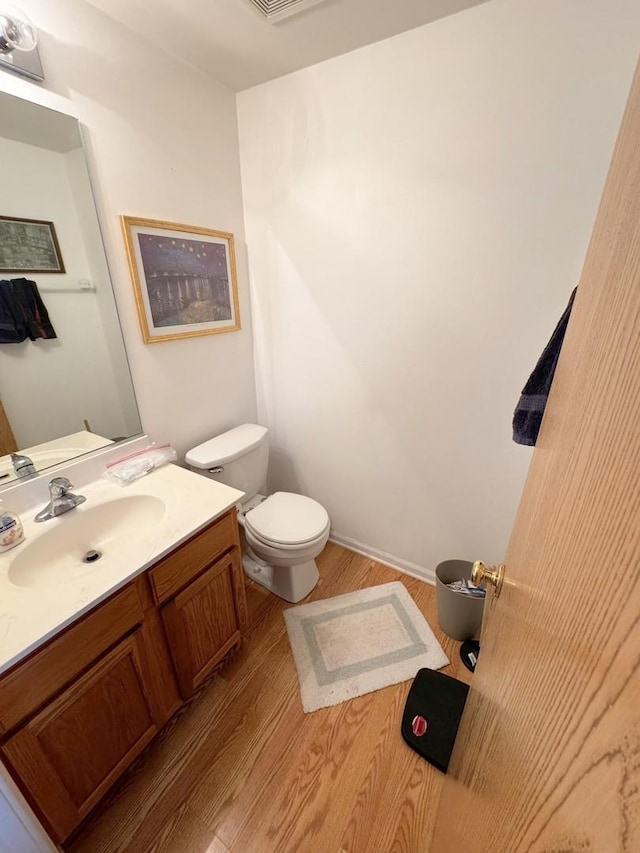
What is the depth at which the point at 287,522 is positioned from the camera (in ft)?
5.20

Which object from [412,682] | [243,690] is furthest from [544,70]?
[243,690]

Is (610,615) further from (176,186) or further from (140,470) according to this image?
(176,186)

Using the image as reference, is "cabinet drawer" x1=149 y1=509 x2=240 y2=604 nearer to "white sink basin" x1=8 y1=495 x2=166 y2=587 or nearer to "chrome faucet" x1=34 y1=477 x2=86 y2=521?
"white sink basin" x1=8 y1=495 x2=166 y2=587

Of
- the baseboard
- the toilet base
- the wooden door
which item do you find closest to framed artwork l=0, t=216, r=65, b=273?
the wooden door

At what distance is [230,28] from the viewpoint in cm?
115

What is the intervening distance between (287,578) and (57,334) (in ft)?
4.56

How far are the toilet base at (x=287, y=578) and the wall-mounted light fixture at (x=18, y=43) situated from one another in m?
1.95

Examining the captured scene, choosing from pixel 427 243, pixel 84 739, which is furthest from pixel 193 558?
pixel 427 243

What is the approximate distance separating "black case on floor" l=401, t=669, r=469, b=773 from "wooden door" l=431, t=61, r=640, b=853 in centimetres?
77

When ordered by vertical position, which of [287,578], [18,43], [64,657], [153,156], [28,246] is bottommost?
[287,578]

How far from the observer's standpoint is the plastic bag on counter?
1.30 metres

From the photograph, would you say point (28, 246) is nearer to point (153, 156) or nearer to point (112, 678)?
point (153, 156)

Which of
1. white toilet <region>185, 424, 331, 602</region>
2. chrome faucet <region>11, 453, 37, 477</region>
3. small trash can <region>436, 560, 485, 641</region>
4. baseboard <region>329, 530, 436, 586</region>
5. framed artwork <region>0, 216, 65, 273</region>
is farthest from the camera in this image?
baseboard <region>329, 530, 436, 586</region>

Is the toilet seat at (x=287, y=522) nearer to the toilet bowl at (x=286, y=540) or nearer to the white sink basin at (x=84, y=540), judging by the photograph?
the toilet bowl at (x=286, y=540)
